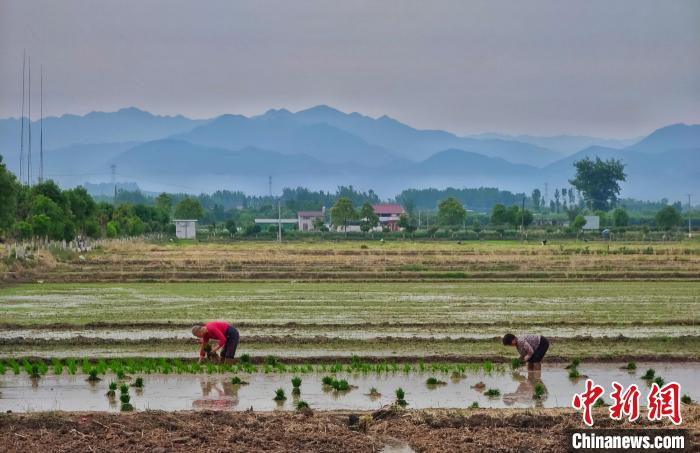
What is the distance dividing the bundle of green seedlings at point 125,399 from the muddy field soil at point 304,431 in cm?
72

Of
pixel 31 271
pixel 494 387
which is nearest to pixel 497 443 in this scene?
pixel 494 387

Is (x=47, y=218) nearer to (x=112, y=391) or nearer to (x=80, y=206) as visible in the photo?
(x=80, y=206)

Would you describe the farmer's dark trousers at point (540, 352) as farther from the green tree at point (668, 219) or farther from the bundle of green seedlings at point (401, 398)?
the green tree at point (668, 219)

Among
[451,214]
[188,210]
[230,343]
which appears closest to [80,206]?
[230,343]

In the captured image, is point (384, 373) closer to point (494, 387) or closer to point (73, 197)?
point (494, 387)

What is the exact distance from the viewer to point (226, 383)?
19000 mm

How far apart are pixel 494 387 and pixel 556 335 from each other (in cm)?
738

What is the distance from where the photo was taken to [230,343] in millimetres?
20750

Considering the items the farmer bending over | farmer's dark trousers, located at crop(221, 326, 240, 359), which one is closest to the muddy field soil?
the farmer bending over

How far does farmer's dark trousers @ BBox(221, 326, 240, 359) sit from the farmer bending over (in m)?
5.31

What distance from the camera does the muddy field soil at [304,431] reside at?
45.2ft

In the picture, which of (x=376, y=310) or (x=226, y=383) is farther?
(x=376, y=310)

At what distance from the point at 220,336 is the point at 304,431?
622cm

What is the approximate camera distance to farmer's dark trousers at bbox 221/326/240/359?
20656 millimetres
